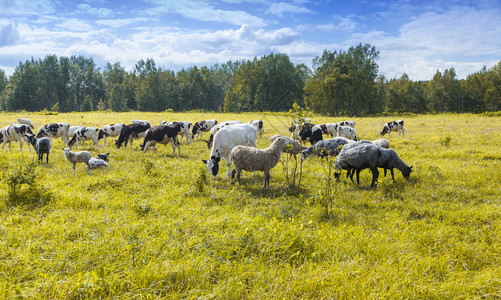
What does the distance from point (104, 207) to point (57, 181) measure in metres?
→ 3.25

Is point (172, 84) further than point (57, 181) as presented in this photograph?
Yes

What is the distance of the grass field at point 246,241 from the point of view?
3654 millimetres

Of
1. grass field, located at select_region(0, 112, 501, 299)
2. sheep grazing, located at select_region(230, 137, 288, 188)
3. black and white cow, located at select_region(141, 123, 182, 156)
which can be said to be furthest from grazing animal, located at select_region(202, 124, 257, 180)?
black and white cow, located at select_region(141, 123, 182, 156)

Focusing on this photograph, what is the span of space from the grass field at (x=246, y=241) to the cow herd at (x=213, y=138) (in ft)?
3.93

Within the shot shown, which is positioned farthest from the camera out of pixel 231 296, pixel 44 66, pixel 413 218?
pixel 44 66

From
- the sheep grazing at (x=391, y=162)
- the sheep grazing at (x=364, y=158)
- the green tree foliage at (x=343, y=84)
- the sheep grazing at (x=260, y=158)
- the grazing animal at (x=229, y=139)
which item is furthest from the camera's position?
the green tree foliage at (x=343, y=84)

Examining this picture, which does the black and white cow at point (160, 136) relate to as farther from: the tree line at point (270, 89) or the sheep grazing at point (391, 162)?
the tree line at point (270, 89)

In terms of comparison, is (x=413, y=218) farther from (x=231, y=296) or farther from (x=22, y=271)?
(x=22, y=271)

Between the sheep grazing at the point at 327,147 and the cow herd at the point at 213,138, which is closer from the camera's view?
the cow herd at the point at 213,138

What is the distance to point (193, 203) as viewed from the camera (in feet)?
23.6

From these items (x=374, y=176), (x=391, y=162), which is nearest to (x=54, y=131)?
(x=374, y=176)

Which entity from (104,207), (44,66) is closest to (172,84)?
(44,66)

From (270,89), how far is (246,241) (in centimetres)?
8465

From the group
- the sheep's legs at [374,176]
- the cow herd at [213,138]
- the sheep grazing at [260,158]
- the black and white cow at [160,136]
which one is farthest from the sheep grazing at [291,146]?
the black and white cow at [160,136]
